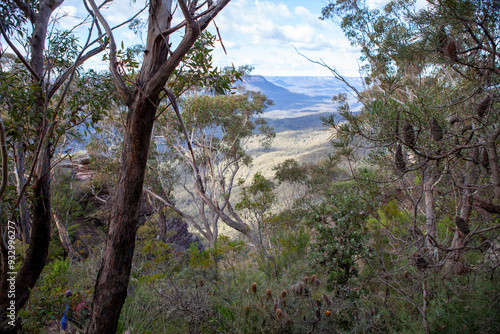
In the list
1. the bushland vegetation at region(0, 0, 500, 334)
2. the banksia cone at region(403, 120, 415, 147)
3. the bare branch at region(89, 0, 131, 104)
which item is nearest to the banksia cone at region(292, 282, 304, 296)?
the bushland vegetation at region(0, 0, 500, 334)

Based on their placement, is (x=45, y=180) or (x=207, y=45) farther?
(x=45, y=180)

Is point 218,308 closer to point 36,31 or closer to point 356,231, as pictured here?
point 356,231

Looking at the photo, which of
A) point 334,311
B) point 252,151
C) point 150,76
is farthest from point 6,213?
point 252,151

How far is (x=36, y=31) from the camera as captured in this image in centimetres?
313

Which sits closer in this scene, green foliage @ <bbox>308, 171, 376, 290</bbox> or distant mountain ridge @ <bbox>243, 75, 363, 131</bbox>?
green foliage @ <bbox>308, 171, 376, 290</bbox>

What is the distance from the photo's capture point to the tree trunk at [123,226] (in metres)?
1.96

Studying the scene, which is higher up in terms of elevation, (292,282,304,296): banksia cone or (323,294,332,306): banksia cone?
(292,282,304,296): banksia cone

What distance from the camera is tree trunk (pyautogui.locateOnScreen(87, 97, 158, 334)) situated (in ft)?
6.45

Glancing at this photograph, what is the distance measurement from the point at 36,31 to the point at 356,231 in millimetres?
4422

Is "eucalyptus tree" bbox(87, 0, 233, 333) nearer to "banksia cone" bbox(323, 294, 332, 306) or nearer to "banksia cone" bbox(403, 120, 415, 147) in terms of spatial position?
"banksia cone" bbox(403, 120, 415, 147)

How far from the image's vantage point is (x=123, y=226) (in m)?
2.03

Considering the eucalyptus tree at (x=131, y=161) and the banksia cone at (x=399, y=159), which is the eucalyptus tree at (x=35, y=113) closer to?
the eucalyptus tree at (x=131, y=161)

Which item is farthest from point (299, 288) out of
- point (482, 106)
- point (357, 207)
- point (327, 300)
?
point (482, 106)

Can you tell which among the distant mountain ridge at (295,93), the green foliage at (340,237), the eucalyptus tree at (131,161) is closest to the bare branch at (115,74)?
the eucalyptus tree at (131,161)
